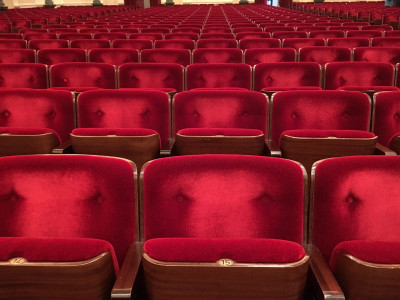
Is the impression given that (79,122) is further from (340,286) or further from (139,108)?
(340,286)

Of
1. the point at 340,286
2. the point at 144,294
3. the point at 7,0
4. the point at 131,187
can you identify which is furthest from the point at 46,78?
the point at 7,0

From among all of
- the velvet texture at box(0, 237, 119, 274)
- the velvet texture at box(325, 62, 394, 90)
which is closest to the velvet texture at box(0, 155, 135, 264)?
the velvet texture at box(0, 237, 119, 274)

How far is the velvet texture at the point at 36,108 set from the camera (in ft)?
2.85

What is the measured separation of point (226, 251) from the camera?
0.36m

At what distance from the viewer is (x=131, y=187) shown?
48 cm

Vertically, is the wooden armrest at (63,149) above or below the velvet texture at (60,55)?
below

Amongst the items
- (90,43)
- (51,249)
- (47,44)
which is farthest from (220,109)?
(47,44)

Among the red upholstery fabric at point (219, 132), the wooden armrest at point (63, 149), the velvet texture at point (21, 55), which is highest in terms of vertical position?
the velvet texture at point (21, 55)

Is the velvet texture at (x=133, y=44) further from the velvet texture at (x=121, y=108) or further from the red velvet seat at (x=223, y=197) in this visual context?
the red velvet seat at (x=223, y=197)

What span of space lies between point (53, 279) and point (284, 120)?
0.59 meters

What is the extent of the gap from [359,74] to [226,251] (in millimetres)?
927

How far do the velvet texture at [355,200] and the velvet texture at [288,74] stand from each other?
0.70m

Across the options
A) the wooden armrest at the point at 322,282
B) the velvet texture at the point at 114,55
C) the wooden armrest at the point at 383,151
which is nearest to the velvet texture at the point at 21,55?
the velvet texture at the point at 114,55

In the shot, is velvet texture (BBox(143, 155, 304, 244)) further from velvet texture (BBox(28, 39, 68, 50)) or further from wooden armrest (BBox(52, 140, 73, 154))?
velvet texture (BBox(28, 39, 68, 50))
